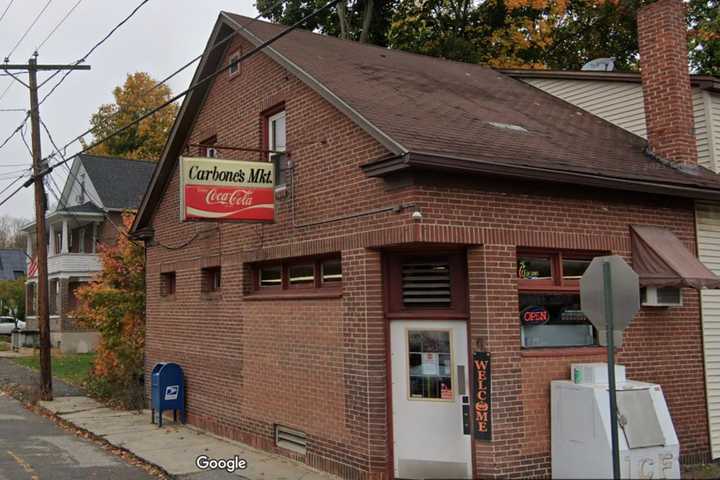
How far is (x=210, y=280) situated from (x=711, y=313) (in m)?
8.93

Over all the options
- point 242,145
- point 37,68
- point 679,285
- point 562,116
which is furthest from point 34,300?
point 679,285

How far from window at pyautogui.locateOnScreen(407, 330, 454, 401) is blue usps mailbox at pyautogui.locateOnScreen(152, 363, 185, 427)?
669cm

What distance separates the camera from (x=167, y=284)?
52.5 ft

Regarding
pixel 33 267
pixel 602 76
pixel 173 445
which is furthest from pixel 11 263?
pixel 602 76

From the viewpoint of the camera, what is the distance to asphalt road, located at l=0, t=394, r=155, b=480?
1018 cm

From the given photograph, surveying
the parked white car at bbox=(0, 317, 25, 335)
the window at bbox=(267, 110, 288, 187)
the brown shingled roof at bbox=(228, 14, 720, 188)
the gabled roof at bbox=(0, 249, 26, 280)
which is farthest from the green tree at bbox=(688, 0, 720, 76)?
the gabled roof at bbox=(0, 249, 26, 280)

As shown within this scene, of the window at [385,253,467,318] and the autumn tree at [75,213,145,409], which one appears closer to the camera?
the window at [385,253,467,318]

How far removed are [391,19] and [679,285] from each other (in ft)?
70.6

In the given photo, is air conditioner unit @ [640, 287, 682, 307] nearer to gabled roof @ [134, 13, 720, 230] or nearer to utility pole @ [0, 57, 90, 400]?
gabled roof @ [134, 13, 720, 230]

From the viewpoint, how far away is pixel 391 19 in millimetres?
28750

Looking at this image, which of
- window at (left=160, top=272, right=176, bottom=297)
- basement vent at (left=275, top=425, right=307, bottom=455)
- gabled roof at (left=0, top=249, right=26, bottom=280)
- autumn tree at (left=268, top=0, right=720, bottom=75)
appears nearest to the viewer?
basement vent at (left=275, top=425, right=307, bottom=455)

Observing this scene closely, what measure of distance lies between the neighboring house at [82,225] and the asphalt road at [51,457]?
61.7ft

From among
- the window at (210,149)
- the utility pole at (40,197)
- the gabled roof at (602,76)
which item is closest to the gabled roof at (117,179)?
the utility pole at (40,197)

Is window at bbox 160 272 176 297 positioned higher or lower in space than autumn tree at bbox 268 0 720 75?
lower
